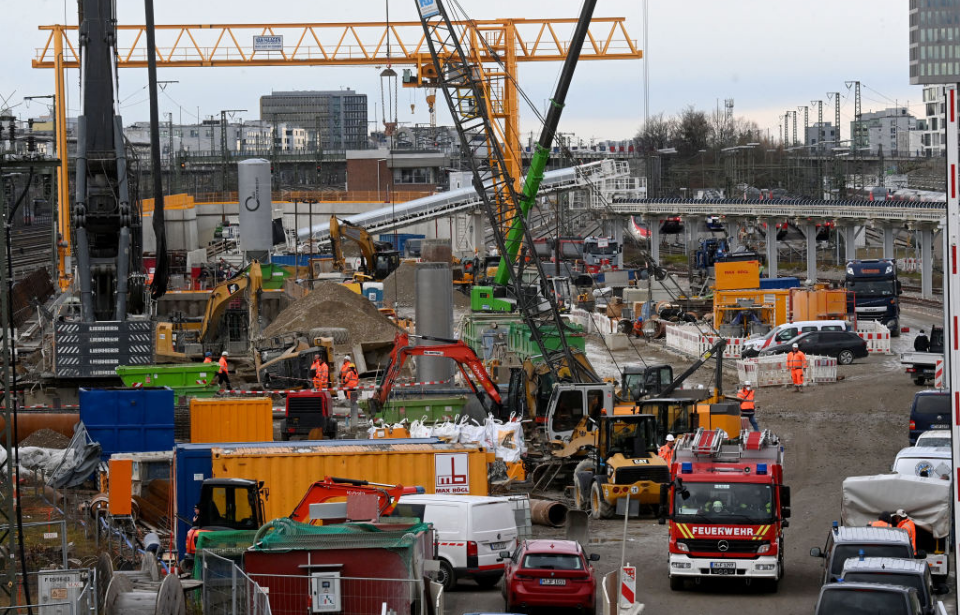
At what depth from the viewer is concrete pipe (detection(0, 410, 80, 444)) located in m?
27.7

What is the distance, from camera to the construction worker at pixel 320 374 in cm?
3688

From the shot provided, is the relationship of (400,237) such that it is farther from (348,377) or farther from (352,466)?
(352,466)

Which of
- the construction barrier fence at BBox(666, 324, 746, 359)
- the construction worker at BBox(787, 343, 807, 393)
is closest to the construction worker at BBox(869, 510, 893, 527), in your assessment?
the construction worker at BBox(787, 343, 807, 393)

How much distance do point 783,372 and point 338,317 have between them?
1411 cm

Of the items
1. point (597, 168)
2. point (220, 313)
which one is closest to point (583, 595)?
point (220, 313)

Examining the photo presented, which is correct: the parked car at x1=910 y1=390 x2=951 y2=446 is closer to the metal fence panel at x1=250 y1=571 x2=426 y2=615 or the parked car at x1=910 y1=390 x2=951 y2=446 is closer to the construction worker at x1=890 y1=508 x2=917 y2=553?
the construction worker at x1=890 y1=508 x2=917 y2=553

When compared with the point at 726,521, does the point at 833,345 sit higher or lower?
higher

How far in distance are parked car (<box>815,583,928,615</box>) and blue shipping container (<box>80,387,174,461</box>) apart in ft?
47.8

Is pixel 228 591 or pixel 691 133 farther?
pixel 691 133

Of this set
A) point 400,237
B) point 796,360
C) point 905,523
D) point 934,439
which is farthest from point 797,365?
point 400,237

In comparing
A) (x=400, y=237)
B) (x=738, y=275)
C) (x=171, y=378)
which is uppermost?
(x=400, y=237)

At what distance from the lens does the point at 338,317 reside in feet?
145

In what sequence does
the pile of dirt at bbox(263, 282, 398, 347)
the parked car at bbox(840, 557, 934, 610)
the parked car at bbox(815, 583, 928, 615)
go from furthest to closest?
the pile of dirt at bbox(263, 282, 398, 347)
the parked car at bbox(840, 557, 934, 610)
the parked car at bbox(815, 583, 928, 615)

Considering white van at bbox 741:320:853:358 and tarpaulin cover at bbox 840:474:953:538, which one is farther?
white van at bbox 741:320:853:358
